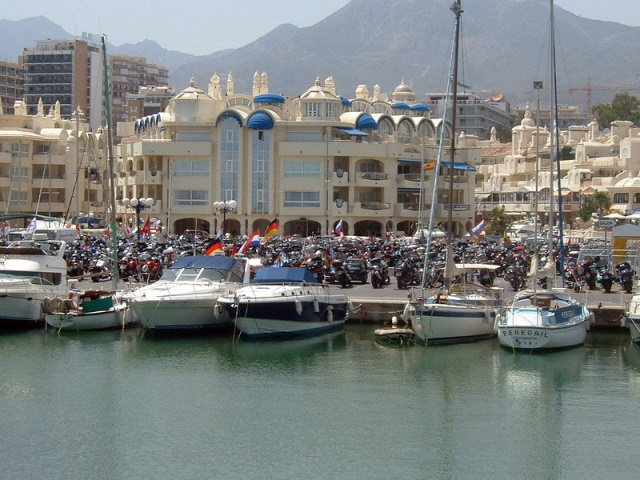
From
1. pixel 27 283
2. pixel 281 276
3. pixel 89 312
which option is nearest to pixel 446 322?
pixel 281 276

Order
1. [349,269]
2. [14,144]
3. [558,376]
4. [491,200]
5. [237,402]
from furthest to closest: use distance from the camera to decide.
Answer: [491,200] → [14,144] → [349,269] → [558,376] → [237,402]

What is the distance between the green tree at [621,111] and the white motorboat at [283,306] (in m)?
117

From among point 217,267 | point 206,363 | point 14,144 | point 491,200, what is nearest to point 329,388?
point 206,363

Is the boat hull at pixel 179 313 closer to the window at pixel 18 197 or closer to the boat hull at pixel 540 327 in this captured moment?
the boat hull at pixel 540 327

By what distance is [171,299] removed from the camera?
1423 inches

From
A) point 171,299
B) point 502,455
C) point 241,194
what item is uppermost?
point 241,194

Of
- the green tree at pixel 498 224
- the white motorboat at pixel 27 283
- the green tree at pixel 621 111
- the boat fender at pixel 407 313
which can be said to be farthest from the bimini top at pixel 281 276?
the green tree at pixel 621 111

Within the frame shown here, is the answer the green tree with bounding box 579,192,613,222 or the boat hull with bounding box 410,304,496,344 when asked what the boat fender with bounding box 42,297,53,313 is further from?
the green tree with bounding box 579,192,613,222

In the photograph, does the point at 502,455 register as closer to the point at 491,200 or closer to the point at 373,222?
the point at 373,222

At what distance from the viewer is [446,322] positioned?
35062 millimetres

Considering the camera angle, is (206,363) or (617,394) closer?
(617,394)

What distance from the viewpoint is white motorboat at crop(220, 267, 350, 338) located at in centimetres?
3594

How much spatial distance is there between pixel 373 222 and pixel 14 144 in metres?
29.5

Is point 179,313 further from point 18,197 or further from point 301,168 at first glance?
point 18,197
